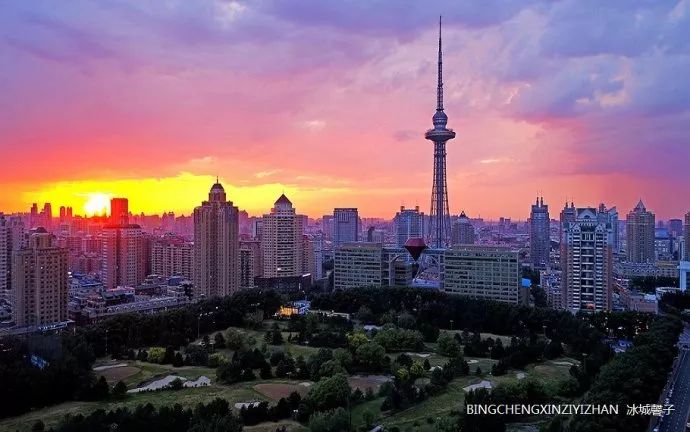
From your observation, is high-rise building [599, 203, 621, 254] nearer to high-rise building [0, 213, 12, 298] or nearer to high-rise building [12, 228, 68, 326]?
high-rise building [12, 228, 68, 326]

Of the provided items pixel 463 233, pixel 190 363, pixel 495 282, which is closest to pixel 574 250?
pixel 495 282

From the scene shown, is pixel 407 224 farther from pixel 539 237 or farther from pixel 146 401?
pixel 146 401

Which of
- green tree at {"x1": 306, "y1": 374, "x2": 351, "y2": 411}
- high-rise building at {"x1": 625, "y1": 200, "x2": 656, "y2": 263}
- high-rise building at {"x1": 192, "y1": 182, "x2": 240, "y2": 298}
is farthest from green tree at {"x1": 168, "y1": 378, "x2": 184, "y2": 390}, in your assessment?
high-rise building at {"x1": 625, "y1": 200, "x2": 656, "y2": 263}

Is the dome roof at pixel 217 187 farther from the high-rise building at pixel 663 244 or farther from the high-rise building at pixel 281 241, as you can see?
the high-rise building at pixel 663 244

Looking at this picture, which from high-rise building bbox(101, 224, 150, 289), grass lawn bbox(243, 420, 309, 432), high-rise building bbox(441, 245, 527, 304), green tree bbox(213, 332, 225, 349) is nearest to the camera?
grass lawn bbox(243, 420, 309, 432)

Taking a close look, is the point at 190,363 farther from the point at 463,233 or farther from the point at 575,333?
the point at 463,233

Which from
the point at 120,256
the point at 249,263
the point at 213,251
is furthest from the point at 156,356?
the point at 120,256

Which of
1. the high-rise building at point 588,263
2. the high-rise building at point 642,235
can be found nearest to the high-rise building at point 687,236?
the high-rise building at point 642,235
